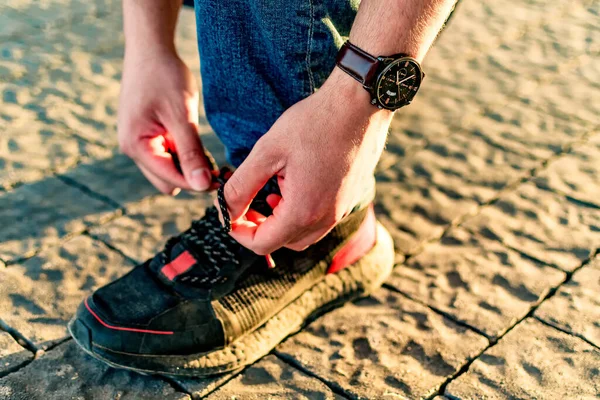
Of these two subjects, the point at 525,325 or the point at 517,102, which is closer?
the point at 525,325

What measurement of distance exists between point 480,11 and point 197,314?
3.22 m

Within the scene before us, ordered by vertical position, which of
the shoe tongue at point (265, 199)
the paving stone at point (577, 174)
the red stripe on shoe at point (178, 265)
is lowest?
the paving stone at point (577, 174)

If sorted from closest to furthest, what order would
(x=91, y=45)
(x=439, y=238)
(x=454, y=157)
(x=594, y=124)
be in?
(x=439, y=238), (x=454, y=157), (x=594, y=124), (x=91, y=45)

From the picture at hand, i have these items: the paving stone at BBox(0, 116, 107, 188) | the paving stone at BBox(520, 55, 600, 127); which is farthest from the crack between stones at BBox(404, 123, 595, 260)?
the paving stone at BBox(0, 116, 107, 188)

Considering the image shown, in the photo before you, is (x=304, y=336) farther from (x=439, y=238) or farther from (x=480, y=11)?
(x=480, y=11)

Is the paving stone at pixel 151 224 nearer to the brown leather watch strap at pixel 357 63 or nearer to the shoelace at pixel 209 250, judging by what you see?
the shoelace at pixel 209 250

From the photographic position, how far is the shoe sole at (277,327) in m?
1.73

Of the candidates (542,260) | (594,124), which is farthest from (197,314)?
(594,124)

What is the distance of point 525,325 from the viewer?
1.95 meters

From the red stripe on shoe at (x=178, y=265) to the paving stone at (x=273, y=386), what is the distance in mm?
308

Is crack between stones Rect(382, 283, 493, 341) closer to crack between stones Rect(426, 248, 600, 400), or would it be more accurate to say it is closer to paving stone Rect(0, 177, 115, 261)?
crack between stones Rect(426, 248, 600, 400)

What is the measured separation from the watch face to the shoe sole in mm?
705

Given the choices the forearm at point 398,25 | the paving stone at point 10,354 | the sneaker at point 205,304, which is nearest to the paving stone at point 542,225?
the sneaker at point 205,304

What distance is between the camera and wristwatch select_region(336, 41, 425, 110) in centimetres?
136
